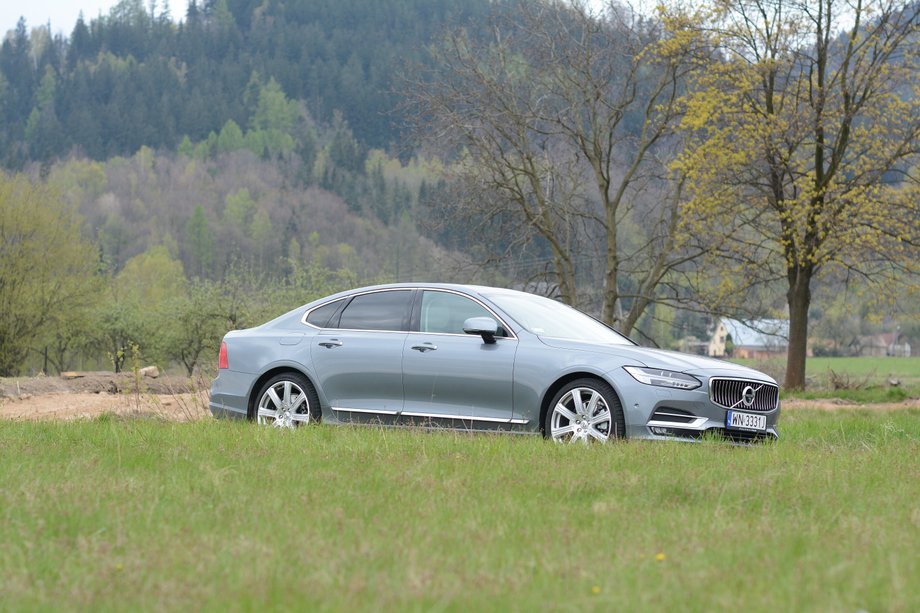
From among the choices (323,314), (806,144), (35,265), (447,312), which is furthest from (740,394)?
(35,265)

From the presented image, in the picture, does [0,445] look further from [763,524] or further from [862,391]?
[862,391]

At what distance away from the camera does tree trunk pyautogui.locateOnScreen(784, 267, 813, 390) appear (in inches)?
1168

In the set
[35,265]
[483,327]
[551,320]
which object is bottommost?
[483,327]

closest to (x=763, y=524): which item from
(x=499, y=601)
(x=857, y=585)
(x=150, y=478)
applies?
(x=857, y=585)

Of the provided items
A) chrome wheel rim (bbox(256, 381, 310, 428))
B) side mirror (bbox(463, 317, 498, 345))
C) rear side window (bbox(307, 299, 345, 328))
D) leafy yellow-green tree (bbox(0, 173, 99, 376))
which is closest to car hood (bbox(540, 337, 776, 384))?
side mirror (bbox(463, 317, 498, 345))

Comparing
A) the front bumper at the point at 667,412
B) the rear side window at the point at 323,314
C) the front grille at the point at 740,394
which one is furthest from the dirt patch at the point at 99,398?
the front grille at the point at 740,394

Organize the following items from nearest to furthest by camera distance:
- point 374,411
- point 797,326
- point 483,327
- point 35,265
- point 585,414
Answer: point 585,414, point 483,327, point 374,411, point 797,326, point 35,265

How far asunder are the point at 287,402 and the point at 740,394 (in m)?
4.10

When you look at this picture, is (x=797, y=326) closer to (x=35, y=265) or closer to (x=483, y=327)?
(x=483, y=327)

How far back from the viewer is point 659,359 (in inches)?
394

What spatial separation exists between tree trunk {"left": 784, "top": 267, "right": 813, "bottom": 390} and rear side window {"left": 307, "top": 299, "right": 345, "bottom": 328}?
20218mm

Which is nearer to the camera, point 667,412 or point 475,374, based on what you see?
point 667,412

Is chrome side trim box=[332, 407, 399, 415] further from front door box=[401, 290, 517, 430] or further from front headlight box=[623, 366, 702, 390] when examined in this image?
front headlight box=[623, 366, 702, 390]

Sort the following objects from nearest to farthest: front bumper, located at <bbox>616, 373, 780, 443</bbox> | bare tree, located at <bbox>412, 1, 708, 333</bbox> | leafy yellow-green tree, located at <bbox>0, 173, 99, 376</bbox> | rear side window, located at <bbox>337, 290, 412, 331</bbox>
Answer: front bumper, located at <bbox>616, 373, 780, 443</bbox> < rear side window, located at <bbox>337, 290, 412, 331</bbox> < bare tree, located at <bbox>412, 1, 708, 333</bbox> < leafy yellow-green tree, located at <bbox>0, 173, 99, 376</bbox>
